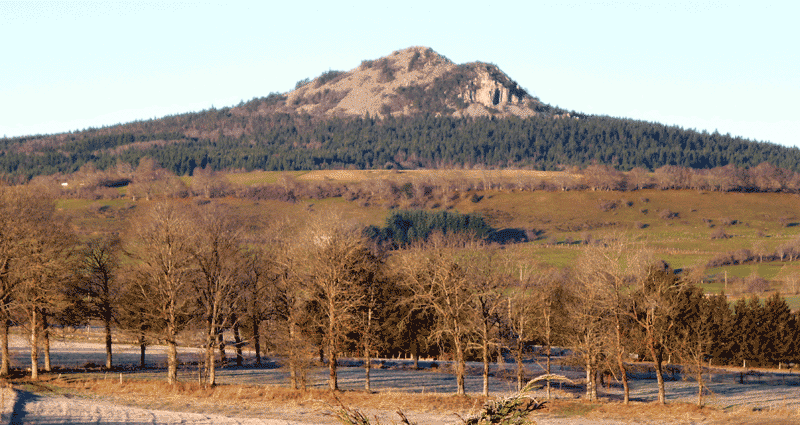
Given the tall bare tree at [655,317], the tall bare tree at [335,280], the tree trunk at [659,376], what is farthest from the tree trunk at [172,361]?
the tree trunk at [659,376]

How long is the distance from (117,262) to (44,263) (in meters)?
12.4

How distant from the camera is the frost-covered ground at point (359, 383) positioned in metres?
36.6

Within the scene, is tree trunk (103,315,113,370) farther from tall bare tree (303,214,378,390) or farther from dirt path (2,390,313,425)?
tall bare tree (303,214,378,390)

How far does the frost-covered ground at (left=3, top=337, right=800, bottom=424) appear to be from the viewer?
120 feet

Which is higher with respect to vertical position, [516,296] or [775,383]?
[516,296]

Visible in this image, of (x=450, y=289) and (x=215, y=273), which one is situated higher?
(x=215, y=273)

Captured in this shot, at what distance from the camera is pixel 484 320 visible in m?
47.2

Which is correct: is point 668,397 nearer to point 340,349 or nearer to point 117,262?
point 340,349

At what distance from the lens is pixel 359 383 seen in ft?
186

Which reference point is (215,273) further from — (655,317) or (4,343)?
(655,317)

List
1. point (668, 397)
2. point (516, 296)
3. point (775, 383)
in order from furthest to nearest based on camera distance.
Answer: point (775, 383) < point (668, 397) < point (516, 296)

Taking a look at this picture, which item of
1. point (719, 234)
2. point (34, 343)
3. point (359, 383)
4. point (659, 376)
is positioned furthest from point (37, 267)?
point (719, 234)

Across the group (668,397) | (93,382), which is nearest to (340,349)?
(93,382)

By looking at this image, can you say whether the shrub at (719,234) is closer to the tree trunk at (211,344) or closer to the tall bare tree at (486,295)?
the tall bare tree at (486,295)
